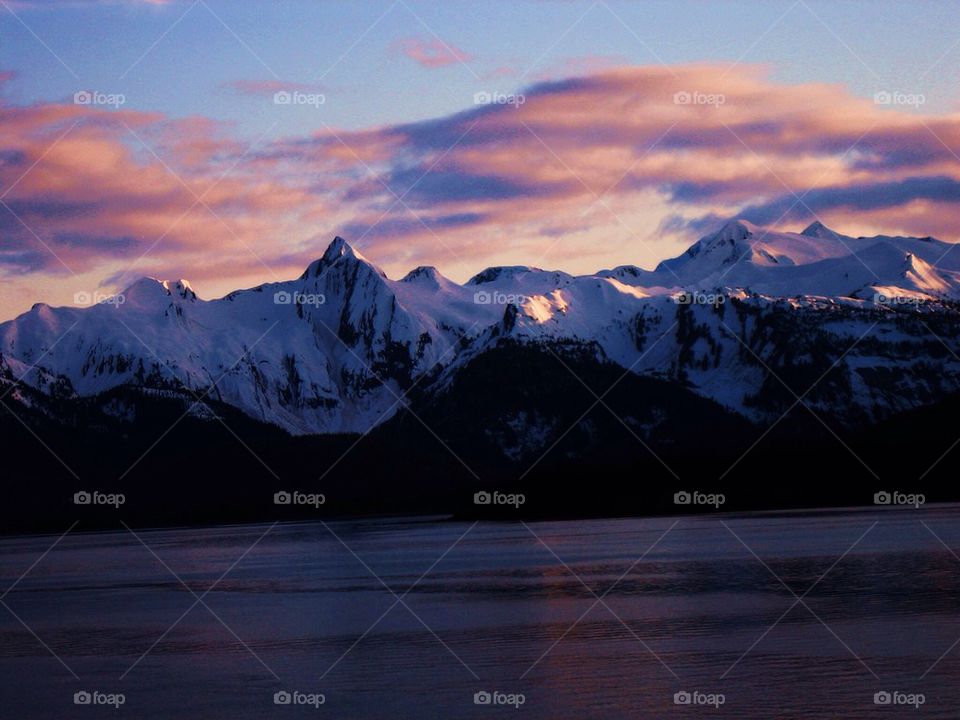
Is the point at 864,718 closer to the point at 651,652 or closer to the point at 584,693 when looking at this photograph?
the point at 584,693

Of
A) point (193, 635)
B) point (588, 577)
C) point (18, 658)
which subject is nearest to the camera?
point (18, 658)

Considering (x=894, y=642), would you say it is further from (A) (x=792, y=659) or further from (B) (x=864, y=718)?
(B) (x=864, y=718)

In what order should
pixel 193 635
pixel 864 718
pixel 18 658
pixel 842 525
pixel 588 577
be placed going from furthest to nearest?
1. pixel 842 525
2. pixel 588 577
3. pixel 193 635
4. pixel 18 658
5. pixel 864 718

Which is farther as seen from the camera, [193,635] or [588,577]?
[588,577]

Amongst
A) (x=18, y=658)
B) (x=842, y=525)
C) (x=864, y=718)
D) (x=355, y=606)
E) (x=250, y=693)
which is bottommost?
(x=864, y=718)

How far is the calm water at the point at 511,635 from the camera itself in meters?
51.4

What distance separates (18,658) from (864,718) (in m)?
38.1

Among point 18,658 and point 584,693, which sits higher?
point 18,658

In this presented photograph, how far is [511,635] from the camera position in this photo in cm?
6800

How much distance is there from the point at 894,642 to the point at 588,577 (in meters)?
37.9

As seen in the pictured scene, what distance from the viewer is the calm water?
51375 mm

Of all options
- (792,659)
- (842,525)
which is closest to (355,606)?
(792,659)

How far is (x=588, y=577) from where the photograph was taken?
316ft

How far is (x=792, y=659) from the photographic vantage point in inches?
2249
